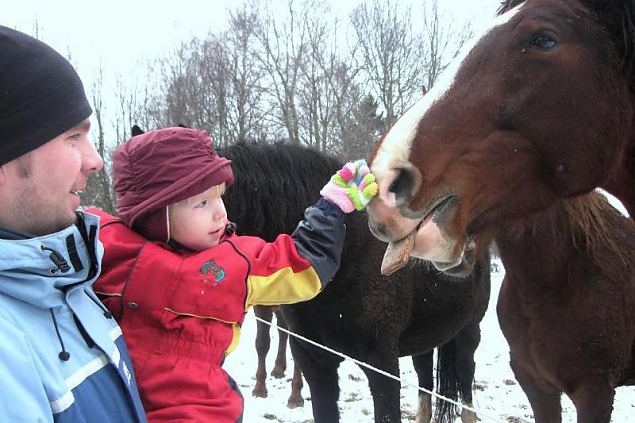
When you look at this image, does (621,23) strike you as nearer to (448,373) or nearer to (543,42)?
(543,42)

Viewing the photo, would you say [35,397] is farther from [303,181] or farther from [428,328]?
[428,328]

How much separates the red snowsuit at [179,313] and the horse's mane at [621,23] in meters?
1.30

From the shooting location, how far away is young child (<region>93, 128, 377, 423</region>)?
1.49 meters

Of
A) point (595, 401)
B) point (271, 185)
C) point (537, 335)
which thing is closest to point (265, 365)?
point (271, 185)

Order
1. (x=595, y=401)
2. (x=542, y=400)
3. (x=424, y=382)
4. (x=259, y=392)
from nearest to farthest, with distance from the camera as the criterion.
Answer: (x=595, y=401) < (x=542, y=400) < (x=424, y=382) < (x=259, y=392)

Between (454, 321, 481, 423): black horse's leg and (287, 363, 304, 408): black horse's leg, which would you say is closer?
(454, 321, 481, 423): black horse's leg

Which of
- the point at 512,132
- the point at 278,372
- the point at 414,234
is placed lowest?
the point at 278,372

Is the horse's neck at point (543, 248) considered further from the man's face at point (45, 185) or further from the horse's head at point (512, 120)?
the man's face at point (45, 185)

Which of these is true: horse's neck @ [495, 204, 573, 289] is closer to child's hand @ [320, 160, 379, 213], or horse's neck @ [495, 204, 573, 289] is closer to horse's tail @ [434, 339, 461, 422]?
child's hand @ [320, 160, 379, 213]

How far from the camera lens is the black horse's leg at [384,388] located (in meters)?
3.07

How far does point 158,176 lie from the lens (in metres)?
1.60

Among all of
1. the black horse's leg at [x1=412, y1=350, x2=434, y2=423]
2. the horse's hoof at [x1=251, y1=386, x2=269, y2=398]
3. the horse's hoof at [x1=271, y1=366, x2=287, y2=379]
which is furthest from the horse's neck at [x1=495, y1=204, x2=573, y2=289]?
the horse's hoof at [x1=271, y1=366, x2=287, y2=379]

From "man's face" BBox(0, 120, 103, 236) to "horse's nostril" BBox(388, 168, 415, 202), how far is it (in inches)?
31.3

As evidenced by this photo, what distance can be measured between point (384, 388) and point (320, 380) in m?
0.45
